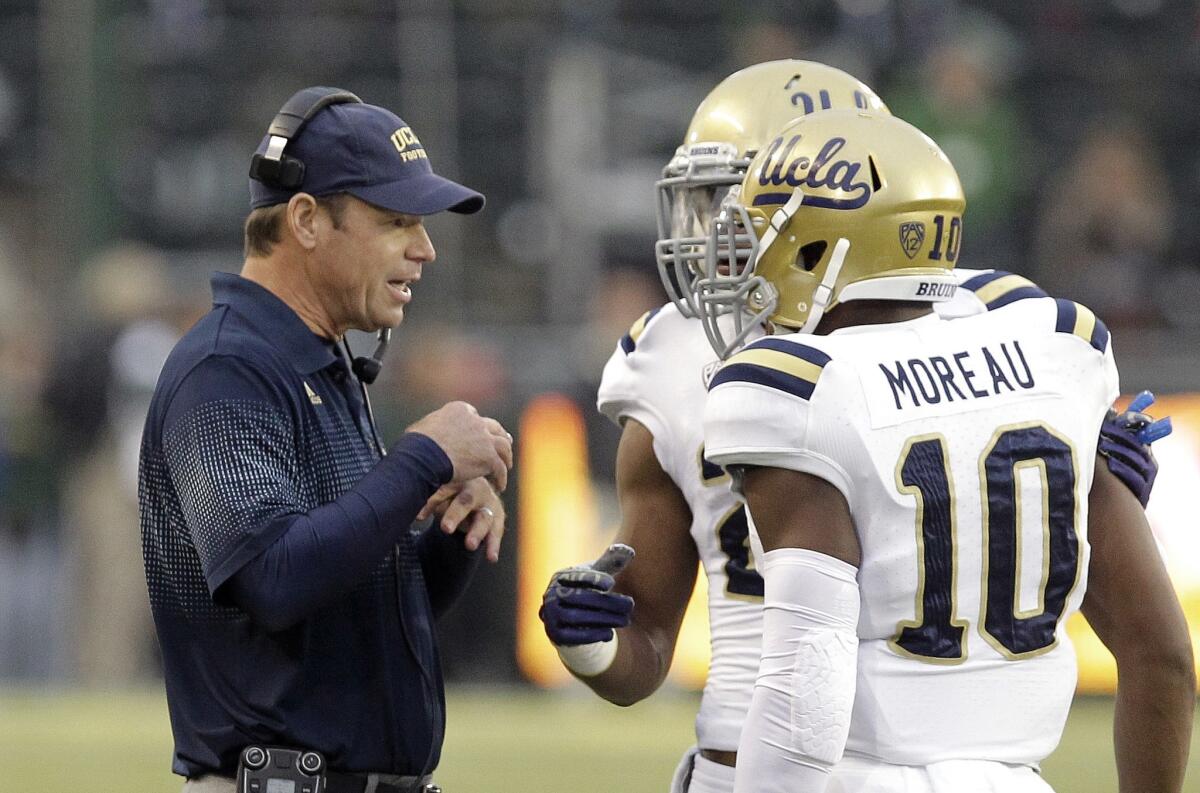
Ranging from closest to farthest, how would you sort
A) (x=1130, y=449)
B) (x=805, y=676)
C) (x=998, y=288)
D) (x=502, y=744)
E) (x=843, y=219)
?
(x=805, y=676), (x=843, y=219), (x=1130, y=449), (x=998, y=288), (x=502, y=744)

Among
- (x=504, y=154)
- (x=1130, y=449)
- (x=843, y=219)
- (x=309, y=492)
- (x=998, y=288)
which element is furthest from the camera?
(x=504, y=154)

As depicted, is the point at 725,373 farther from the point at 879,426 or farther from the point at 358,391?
the point at 358,391

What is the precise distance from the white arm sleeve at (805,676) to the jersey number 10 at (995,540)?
0.34 feet

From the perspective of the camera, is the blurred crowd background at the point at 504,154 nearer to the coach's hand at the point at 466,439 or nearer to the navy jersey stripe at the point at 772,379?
the coach's hand at the point at 466,439

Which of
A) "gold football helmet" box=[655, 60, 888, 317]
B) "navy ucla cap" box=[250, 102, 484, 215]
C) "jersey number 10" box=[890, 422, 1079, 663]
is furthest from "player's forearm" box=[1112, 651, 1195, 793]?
"navy ucla cap" box=[250, 102, 484, 215]

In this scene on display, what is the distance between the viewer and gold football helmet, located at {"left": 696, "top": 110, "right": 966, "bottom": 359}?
8.17ft

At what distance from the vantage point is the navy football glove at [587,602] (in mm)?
2631

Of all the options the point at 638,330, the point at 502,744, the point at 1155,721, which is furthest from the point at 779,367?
the point at 502,744

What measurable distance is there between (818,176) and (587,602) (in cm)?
70

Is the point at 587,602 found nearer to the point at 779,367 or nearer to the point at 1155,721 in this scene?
the point at 779,367

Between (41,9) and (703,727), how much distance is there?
27.6ft

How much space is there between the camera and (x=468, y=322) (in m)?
9.40

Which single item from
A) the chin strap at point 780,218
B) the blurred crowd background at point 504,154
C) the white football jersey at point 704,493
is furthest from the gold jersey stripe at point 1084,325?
the blurred crowd background at point 504,154

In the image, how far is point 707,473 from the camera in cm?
285
